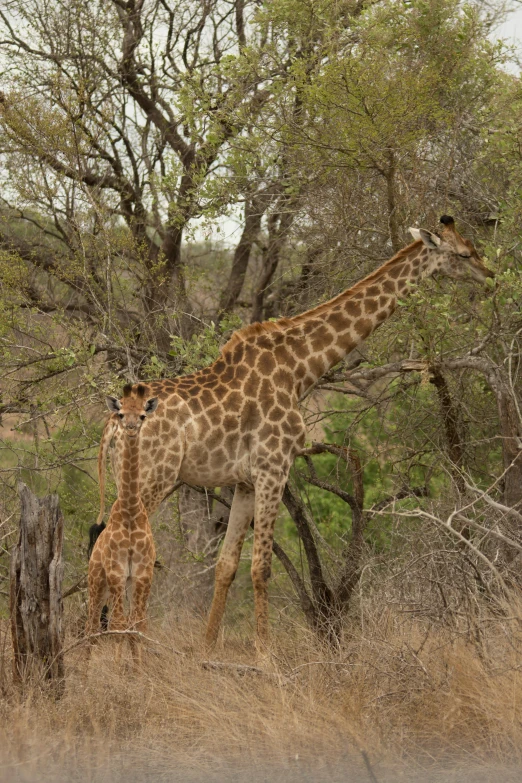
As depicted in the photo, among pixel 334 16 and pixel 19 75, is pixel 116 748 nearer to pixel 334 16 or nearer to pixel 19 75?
pixel 334 16

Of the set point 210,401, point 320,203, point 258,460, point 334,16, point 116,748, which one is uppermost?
point 334,16

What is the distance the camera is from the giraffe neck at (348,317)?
8.96 metres

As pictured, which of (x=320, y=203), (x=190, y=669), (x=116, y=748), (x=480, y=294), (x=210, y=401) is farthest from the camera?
(x=320, y=203)

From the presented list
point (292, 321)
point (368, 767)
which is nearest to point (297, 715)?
point (368, 767)

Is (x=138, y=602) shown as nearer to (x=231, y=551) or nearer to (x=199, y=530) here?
(x=231, y=551)

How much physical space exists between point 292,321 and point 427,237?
136 cm

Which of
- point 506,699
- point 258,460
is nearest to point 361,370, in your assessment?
point 258,460

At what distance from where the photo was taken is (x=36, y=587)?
22.2 ft

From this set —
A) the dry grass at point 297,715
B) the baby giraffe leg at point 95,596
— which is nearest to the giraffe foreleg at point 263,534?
the dry grass at point 297,715

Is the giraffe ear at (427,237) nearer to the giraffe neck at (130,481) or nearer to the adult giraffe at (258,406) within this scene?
the adult giraffe at (258,406)

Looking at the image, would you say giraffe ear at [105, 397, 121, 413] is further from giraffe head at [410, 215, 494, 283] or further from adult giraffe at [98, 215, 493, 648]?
giraffe head at [410, 215, 494, 283]

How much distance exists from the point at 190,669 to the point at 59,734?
1354 millimetres

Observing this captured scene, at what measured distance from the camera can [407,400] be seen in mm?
11344

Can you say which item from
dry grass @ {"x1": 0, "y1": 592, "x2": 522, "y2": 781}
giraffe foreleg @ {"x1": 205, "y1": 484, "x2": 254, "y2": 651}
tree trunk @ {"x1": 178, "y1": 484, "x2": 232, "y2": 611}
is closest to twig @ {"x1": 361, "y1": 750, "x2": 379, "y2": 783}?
dry grass @ {"x1": 0, "y1": 592, "x2": 522, "y2": 781}
